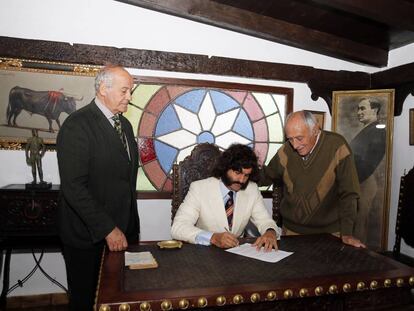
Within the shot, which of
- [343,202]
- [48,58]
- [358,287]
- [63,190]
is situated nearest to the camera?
[358,287]

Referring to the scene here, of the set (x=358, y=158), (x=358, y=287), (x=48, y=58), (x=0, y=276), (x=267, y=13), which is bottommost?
(x=0, y=276)

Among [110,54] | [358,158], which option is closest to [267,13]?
[110,54]

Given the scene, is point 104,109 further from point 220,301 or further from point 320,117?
point 320,117

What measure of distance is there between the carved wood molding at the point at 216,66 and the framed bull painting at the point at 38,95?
97 millimetres

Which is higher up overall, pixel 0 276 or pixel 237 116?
pixel 237 116

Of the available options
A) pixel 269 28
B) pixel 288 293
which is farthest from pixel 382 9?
pixel 288 293

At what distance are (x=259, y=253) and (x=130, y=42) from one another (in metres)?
2.51

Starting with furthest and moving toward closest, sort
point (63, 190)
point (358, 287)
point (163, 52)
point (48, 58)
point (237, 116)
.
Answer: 1. point (237, 116)
2. point (163, 52)
3. point (48, 58)
4. point (63, 190)
5. point (358, 287)

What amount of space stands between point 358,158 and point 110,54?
9.37 ft

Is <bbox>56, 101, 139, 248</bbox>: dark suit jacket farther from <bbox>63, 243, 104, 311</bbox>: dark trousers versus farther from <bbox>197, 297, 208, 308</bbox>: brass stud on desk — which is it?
<bbox>197, 297, 208, 308</bbox>: brass stud on desk

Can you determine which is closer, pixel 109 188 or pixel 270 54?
pixel 109 188

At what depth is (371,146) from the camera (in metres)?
3.88

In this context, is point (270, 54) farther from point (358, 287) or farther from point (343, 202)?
point (358, 287)

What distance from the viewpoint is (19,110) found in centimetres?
330
